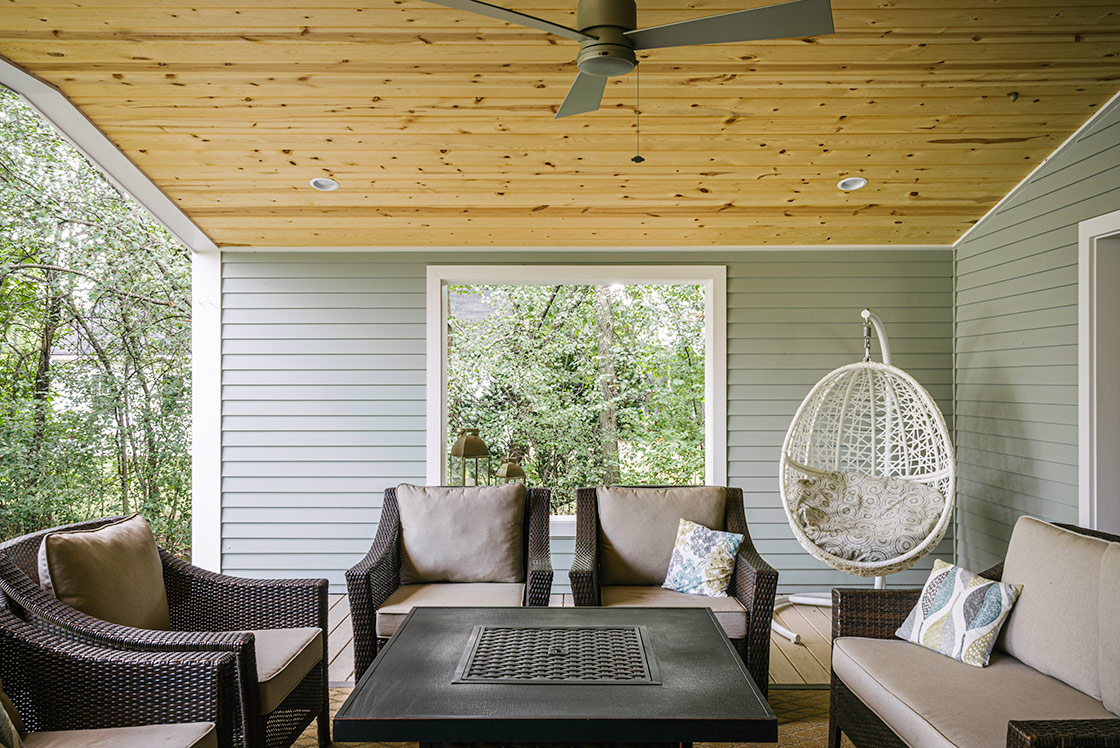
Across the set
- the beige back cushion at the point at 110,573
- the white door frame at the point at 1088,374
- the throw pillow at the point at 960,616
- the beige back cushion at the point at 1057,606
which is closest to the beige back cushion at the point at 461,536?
the beige back cushion at the point at 110,573

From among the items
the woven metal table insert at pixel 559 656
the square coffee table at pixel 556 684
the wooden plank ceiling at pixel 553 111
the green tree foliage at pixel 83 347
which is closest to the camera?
the square coffee table at pixel 556 684

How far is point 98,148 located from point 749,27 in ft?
11.2

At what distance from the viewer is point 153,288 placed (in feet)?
20.3

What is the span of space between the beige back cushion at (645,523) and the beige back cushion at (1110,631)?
5.82 ft

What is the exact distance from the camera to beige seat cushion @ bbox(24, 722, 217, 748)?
76.8 inches

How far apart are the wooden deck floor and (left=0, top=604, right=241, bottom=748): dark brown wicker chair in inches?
56.4

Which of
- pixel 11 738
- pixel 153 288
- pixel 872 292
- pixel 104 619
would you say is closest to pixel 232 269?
pixel 153 288

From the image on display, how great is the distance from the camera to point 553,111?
3656 mm

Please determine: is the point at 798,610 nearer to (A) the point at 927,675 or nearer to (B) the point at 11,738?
(A) the point at 927,675

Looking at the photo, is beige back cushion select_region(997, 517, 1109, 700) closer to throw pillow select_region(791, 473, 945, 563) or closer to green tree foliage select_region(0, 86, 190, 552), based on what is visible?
throw pillow select_region(791, 473, 945, 563)

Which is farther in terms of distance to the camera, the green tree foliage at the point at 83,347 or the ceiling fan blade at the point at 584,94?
the green tree foliage at the point at 83,347

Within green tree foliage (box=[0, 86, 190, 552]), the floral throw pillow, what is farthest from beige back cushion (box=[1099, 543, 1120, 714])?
green tree foliage (box=[0, 86, 190, 552])

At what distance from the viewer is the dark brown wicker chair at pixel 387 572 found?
3.23 m

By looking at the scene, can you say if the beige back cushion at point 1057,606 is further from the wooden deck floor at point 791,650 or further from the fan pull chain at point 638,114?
the fan pull chain at point 638,114
